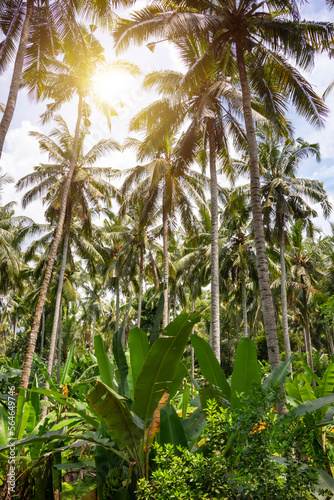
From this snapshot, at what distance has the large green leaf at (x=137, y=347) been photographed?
10.9ft

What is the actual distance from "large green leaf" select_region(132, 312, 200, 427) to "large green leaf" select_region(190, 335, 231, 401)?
0.43m

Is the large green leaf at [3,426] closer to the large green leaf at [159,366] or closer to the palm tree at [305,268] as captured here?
the large green leaf at [159,366]

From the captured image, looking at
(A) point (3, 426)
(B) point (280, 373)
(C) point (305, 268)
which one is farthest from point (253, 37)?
(C) point (305, 268)

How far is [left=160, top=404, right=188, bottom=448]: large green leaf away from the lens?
120 inches

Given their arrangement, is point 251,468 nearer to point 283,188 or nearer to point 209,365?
point 209,365

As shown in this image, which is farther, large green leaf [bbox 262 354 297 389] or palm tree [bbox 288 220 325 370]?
palm tree [bbox 288 220 325 370]

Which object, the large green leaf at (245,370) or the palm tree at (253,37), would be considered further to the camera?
the palm tree at (253,37)

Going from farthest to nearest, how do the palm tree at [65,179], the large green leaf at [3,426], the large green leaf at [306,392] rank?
the palm tree at [65,179] → the large green leaf at [306,392] → the large green leaf at [3,426]

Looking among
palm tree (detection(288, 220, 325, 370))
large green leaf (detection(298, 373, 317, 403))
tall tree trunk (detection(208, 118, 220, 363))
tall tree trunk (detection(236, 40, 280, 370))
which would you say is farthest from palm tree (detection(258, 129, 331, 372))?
large green leaf (detection(298, 373, 317, 403))

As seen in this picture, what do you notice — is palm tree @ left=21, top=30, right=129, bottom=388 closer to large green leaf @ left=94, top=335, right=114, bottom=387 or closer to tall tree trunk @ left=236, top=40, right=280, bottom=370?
tall tree trunk @ left=236, top=40, right=280, bottom=370

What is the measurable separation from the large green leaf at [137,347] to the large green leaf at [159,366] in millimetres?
488

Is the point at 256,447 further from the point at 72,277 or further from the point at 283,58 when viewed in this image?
the point at 72,277

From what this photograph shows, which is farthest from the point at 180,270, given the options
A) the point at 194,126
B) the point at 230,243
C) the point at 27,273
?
the point at 194,126

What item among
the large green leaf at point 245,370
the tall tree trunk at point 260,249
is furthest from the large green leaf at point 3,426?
the tall tree trunk at point 260,249
